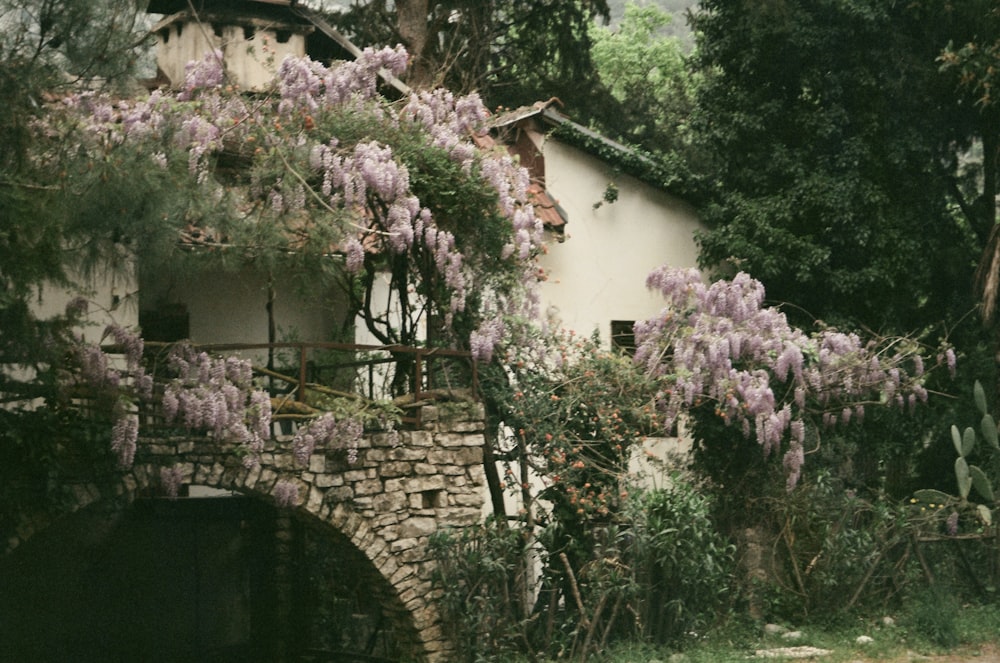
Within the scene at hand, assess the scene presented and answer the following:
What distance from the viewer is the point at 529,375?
11703 mm

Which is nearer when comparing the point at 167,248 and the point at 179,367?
the point at 167,248

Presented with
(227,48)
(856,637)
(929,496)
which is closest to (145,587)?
(227,48)

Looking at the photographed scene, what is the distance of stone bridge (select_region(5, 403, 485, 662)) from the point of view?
9.95 m

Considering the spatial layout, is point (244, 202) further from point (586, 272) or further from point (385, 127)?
point (586, 272)

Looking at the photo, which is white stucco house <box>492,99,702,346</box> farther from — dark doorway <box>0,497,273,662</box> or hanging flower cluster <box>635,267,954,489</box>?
dark doorway <box>0,497,273,662</box>

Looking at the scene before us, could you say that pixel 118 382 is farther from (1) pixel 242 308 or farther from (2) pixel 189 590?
(2) pixel 189 590

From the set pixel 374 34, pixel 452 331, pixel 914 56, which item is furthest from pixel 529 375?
pixel 374 34

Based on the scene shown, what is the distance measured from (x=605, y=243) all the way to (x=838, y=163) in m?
2.95

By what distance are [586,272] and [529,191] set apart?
276 cm

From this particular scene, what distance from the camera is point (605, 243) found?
1518cm

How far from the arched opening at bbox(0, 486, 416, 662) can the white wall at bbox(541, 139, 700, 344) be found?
4.25m

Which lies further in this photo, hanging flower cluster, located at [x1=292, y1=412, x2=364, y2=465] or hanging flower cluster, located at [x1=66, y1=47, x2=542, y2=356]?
hanging flower cluster, located at [x1=292, y1=412, x2=364, y2=465]

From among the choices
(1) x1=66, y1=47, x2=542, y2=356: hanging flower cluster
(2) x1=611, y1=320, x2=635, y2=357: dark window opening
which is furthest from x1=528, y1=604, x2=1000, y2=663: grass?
(2) x1=611, y1=320, x2=635, y2=357: dark window opening

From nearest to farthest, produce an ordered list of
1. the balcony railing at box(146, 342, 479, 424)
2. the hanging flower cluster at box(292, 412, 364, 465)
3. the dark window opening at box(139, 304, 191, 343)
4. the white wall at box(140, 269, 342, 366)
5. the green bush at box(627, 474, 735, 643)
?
the hanging flower cluster at box(292, 412, 364, 465) < the balcony railing at box(146, 342, 479, 424) < the green bush at box(627, 474, 735, 643) < the dark window opening at box(139, 304, 191, 343) < the white wall at box(140, 269, 342, 366)
